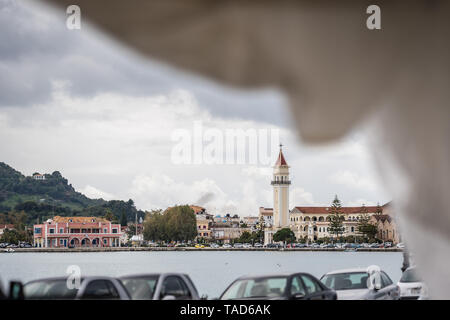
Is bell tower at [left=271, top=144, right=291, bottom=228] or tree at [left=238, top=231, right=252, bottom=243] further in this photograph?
tree at [left=238, top=231, right=252, bottom=243]

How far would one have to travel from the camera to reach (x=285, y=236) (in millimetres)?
9734

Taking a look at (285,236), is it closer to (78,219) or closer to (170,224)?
(170,224)

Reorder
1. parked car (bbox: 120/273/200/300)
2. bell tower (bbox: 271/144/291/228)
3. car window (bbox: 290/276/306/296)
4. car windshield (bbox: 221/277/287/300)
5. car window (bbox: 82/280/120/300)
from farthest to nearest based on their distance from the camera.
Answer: car window (bbox: 290/276/306/296), parked car (bbox: 120/273/200/300), car windshield (bbox: 221/277/287/300), bell tower (bbox: 271/144/291/228), car window (bbox: 82/280/120/300)

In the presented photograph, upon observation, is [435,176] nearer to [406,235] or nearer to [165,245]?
[406,235]

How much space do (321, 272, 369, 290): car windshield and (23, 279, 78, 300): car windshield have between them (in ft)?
14.6

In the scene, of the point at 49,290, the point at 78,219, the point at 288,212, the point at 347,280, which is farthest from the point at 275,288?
the point at 347,280

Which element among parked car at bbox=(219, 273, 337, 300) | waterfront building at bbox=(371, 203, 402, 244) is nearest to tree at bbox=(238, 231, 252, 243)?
waterfront building at bbox=(371, 203, 402, 244)

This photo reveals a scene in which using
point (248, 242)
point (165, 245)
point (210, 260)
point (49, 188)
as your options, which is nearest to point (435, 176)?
point (49, 188)

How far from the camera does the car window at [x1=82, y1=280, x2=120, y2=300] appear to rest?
458cm

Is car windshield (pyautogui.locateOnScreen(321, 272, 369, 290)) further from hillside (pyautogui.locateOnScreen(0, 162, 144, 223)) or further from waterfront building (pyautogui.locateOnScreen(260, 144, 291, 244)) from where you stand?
hillside (pyautogui.locateOnScreen(0, 162, 144, 223))

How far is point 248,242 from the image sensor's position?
1048 cm

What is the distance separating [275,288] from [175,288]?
1002mm

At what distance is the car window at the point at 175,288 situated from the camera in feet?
18.0

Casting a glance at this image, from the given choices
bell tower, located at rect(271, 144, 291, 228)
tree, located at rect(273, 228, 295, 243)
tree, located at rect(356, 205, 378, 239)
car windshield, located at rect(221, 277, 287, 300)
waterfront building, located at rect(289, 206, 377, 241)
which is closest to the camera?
bell tower, located at rect(271, 144, 291, 228)
